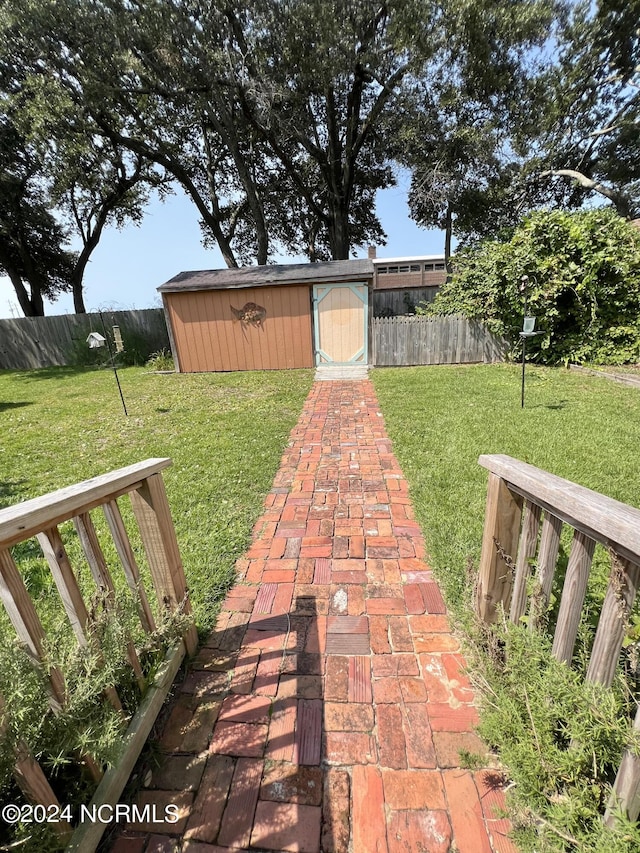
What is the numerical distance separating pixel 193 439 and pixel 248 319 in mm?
5852

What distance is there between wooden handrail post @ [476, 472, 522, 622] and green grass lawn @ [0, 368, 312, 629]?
1.42 m

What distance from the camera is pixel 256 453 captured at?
411 cm

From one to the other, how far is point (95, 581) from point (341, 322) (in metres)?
8.84

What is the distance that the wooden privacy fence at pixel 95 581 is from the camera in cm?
94

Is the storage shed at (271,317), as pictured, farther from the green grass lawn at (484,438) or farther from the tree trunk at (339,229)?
the tree trunk at (339,229)

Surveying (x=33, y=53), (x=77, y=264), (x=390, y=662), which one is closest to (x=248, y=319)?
(x=390, y=662)

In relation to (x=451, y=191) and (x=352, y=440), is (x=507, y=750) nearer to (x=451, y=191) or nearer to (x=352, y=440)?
(x=352, y=440)

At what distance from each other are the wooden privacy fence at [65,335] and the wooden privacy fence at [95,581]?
12.4m

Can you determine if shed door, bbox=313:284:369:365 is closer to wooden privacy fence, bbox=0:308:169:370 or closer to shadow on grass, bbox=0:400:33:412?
wooden privacy fence, bbox=0:308:169:370

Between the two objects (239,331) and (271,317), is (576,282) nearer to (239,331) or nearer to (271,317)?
(271,317)

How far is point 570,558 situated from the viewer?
3.45ft

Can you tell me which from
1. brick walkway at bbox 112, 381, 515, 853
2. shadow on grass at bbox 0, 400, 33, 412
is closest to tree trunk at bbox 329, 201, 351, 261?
shadow on grass at bbox 0, 400, 33, 412

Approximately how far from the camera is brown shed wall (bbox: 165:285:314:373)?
9.51m

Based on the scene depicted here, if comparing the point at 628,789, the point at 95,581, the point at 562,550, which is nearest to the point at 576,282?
the point at 562,550
